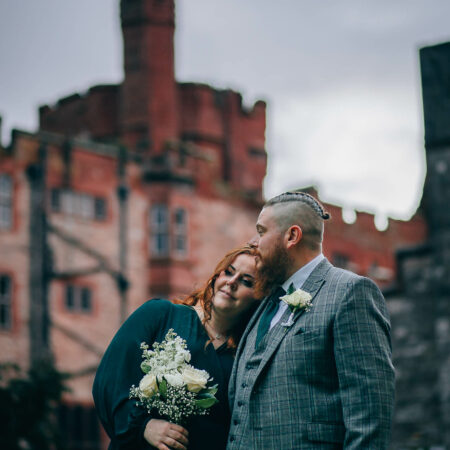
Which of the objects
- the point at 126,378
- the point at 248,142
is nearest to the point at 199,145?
the point at 248,142

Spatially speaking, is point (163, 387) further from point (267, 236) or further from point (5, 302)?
point (5, 302)

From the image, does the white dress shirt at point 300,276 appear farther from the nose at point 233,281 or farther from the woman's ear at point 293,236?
the nose at point 233,281

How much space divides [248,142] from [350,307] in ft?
113

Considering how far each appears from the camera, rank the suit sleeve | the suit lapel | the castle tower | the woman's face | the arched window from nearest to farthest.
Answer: the suit sleeve → the suit lapel → the woman's face → the arched window → the castle tower

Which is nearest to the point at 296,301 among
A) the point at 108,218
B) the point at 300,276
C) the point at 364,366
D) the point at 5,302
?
the point at 300,276

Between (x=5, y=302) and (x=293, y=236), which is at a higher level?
(x=293, y=236)

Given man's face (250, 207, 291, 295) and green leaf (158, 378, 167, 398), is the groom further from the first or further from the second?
green leaf (158, 378, 167, 398)

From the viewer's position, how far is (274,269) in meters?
4.59

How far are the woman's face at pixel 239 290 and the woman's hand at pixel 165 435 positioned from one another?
70 cm

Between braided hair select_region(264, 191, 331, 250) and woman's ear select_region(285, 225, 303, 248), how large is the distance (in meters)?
0.02

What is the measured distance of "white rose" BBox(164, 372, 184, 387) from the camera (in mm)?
4543

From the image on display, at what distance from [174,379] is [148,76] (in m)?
28.9

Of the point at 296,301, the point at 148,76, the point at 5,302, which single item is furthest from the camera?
the point at 148,76

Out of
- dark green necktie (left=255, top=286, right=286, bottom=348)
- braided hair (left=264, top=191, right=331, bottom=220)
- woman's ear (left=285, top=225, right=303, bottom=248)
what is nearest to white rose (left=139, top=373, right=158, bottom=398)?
dark green necktie (left=255, top=286, right=286, bottom=348)
